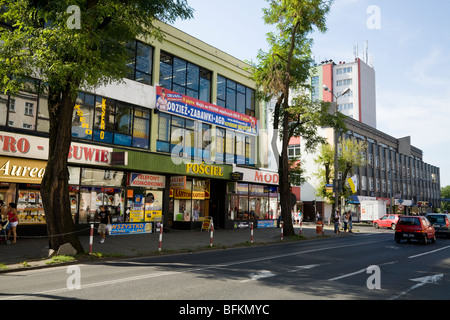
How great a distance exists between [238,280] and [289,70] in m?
16.9

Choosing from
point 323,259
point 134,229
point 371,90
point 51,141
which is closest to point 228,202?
point 134,229

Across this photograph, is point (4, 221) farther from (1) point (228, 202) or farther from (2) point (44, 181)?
(1) point (228, 202)

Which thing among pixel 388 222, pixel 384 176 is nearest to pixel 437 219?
pixel 388 222

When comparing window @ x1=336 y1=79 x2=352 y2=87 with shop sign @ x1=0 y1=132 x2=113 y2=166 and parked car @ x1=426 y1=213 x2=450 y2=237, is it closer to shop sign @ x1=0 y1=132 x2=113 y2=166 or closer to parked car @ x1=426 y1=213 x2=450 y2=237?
parked car @ x1=426 y1=213 x2=450 y2=237

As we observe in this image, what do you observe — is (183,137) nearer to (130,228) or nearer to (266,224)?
(130,228)

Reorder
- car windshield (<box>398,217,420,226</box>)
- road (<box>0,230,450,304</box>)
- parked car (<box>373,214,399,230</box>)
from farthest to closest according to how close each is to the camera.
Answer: parked car (<box>373,214,399,230</box>), car windshield (<box>398,217,420,226</box>), road (<box>0,230,450,304</box>)

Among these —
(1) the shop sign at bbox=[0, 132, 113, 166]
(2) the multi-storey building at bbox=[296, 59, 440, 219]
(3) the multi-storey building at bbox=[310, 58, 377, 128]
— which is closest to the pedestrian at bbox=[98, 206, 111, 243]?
(1) the shop sign at bbox=[0, 132, 113, 166]

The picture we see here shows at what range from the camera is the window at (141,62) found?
21656mm

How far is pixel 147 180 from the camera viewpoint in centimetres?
2277

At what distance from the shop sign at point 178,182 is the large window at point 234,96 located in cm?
721

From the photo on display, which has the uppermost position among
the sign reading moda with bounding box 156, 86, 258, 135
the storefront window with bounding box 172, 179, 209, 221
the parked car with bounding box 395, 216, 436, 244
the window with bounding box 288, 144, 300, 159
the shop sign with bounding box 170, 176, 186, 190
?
the window with bounding box 288, 144, 300, 159

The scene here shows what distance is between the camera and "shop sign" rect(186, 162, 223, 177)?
2427cm

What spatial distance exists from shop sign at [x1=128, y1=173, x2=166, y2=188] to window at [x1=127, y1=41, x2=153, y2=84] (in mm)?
5698
